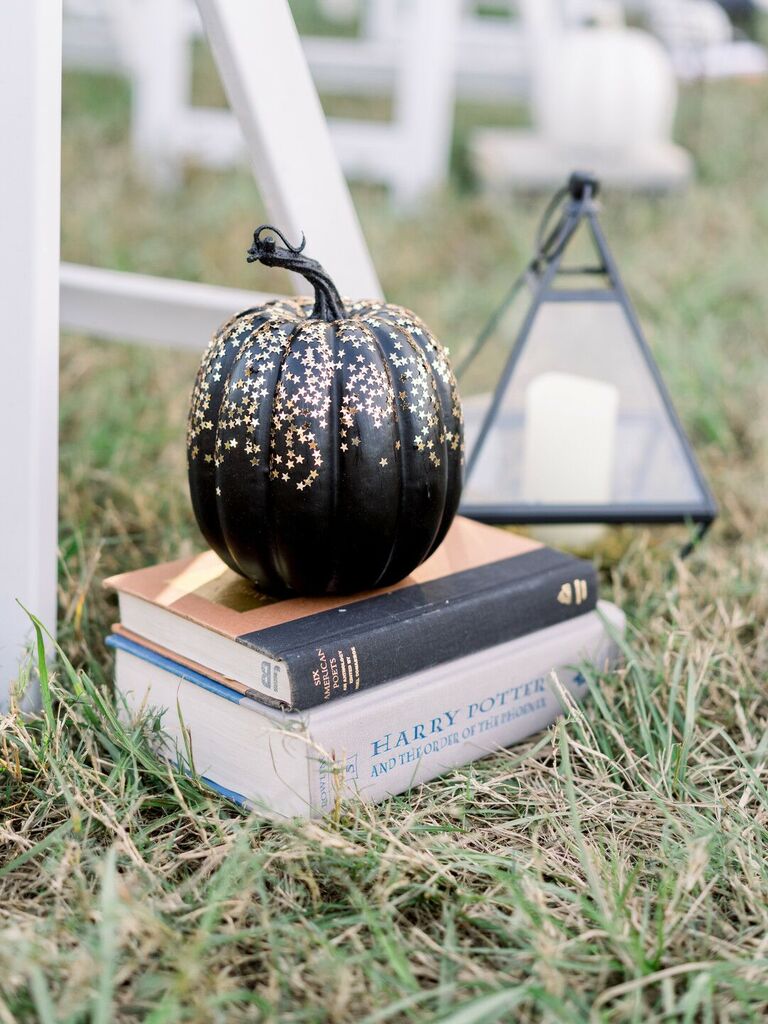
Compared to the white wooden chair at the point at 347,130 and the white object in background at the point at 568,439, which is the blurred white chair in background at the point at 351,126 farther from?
the white object in background at the point at 568,439

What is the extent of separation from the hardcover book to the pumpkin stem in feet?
0.81

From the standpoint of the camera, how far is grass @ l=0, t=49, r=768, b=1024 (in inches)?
28.0

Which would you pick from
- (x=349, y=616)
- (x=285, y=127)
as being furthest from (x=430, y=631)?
(x=285, y=127)

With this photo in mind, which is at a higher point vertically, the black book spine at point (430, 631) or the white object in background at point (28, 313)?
the white object in background at point (28, 313)

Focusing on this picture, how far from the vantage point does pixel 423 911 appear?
2.68ft

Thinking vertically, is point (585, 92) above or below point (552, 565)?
above

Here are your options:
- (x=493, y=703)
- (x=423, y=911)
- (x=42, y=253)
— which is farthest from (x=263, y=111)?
(x=423, y=911)

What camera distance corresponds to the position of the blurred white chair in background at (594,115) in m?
3.21

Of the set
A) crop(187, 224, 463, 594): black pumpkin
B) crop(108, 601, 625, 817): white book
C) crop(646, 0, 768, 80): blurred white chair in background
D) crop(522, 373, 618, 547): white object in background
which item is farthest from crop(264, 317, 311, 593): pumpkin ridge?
crop(646, 0, 768, 80): blurred white chair in background

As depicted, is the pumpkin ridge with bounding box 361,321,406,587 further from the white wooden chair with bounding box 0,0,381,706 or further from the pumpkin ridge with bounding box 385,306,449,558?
the white wooden chair with bounding box 0,0,381,706

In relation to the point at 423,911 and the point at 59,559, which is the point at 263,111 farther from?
the point at 423,911

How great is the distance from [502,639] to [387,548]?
0.16m

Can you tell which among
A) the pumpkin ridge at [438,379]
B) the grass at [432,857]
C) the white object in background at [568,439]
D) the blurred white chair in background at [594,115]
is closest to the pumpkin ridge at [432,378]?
→ the pumpkin ridge at [438,379]

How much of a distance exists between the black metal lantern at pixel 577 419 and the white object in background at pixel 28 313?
481 mm
